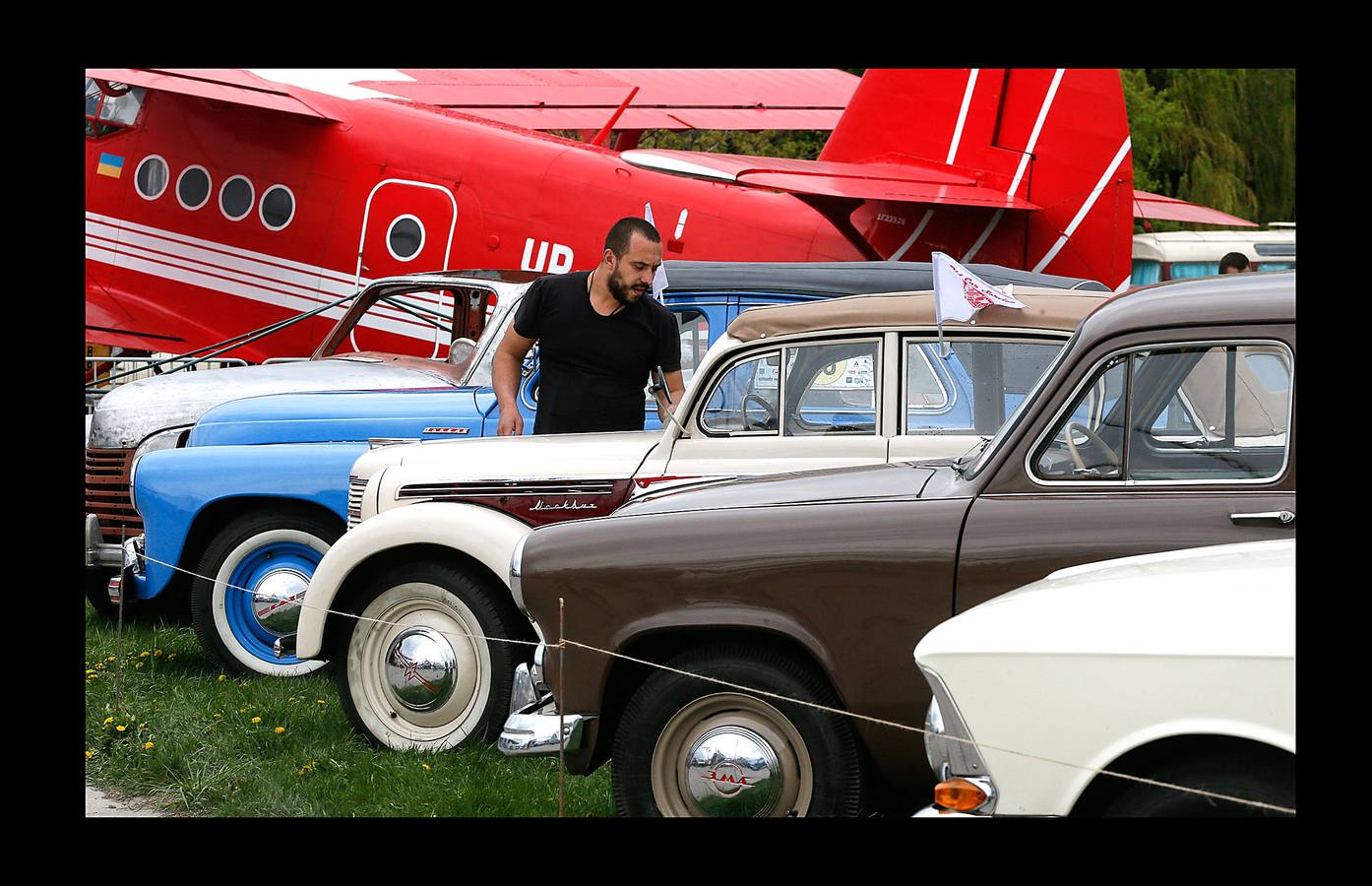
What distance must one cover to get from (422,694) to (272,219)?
10.9 meters

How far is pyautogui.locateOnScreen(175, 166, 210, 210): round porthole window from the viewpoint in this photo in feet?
51.6

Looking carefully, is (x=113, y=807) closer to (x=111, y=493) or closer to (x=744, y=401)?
(x=744, y=401)

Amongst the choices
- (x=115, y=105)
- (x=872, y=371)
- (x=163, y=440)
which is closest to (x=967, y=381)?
(x=872, y=371)

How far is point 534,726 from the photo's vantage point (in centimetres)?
493

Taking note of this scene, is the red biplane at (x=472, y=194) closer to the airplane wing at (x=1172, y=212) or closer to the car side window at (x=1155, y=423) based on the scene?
the airplane wing at (x=1172, y=212)

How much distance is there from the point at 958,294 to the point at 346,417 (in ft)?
12.8

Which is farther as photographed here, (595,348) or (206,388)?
(206,388)

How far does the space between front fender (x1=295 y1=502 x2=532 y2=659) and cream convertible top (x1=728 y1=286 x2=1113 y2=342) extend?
1.28 m

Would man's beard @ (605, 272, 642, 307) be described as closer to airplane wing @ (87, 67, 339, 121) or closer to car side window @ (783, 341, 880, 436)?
car side window @ (783, 341, 880, 436)

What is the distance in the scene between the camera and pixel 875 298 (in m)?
6.18

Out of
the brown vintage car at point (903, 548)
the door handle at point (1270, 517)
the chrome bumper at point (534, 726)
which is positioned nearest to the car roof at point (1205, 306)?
the brown vintage car at point (903, 548)

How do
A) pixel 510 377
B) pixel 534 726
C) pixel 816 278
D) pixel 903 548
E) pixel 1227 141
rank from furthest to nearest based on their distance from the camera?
pixel 1227 141 < pixel 816 278 < pixel 510 377 < pixel 534 726 < pixel 903 548

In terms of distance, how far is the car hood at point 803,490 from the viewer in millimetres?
4570

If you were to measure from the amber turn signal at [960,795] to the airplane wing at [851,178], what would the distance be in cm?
938
